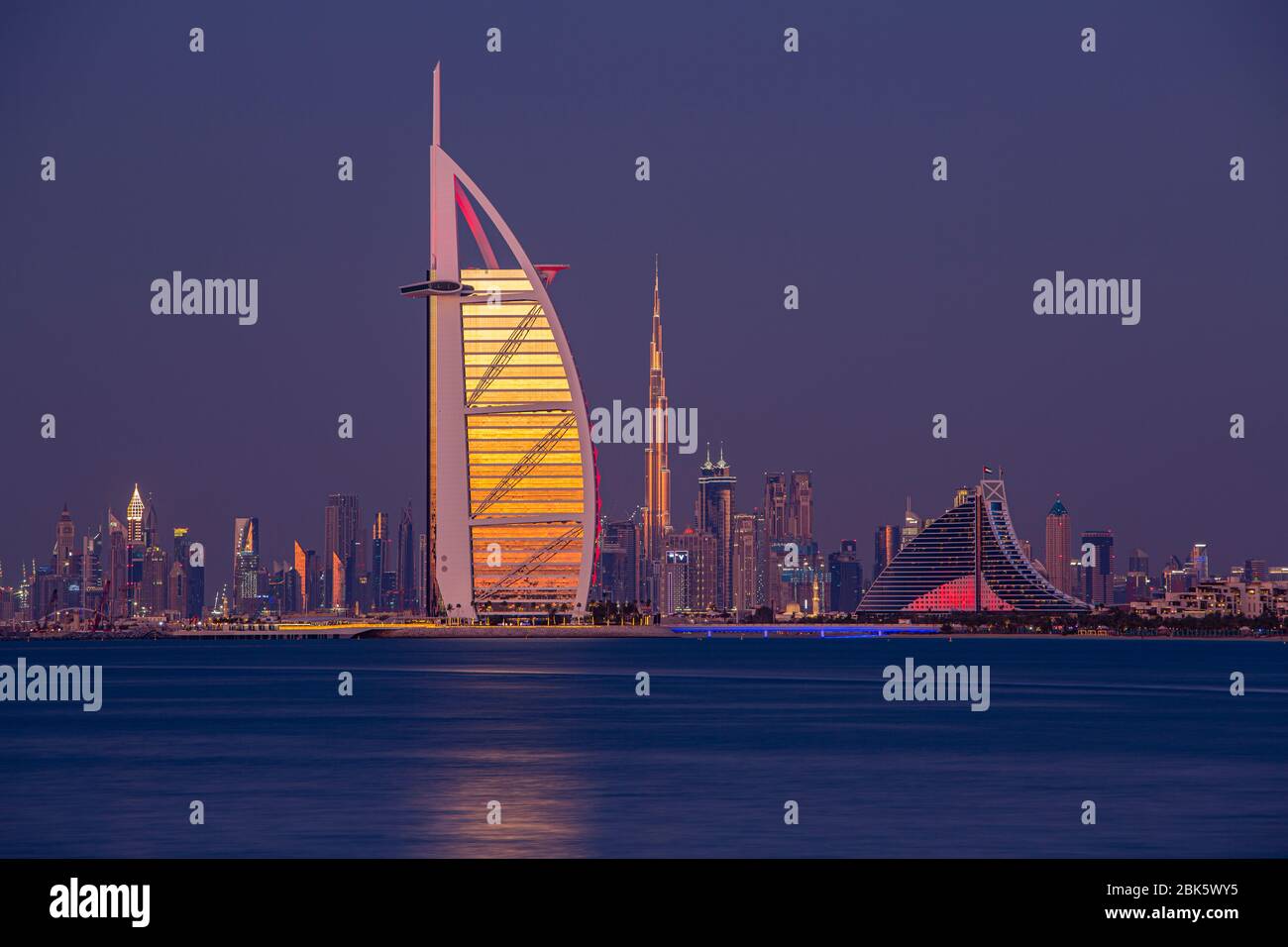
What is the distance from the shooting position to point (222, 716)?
12181cm

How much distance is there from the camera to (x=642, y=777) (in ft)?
252

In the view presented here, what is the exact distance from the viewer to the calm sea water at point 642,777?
2191 inches

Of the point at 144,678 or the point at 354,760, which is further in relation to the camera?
the point at 144,678

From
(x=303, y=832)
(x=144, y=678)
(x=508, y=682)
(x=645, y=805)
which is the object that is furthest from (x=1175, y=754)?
(x=144, y=678)

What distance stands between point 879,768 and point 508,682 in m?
90.3

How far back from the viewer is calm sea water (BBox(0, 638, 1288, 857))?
183 feet
